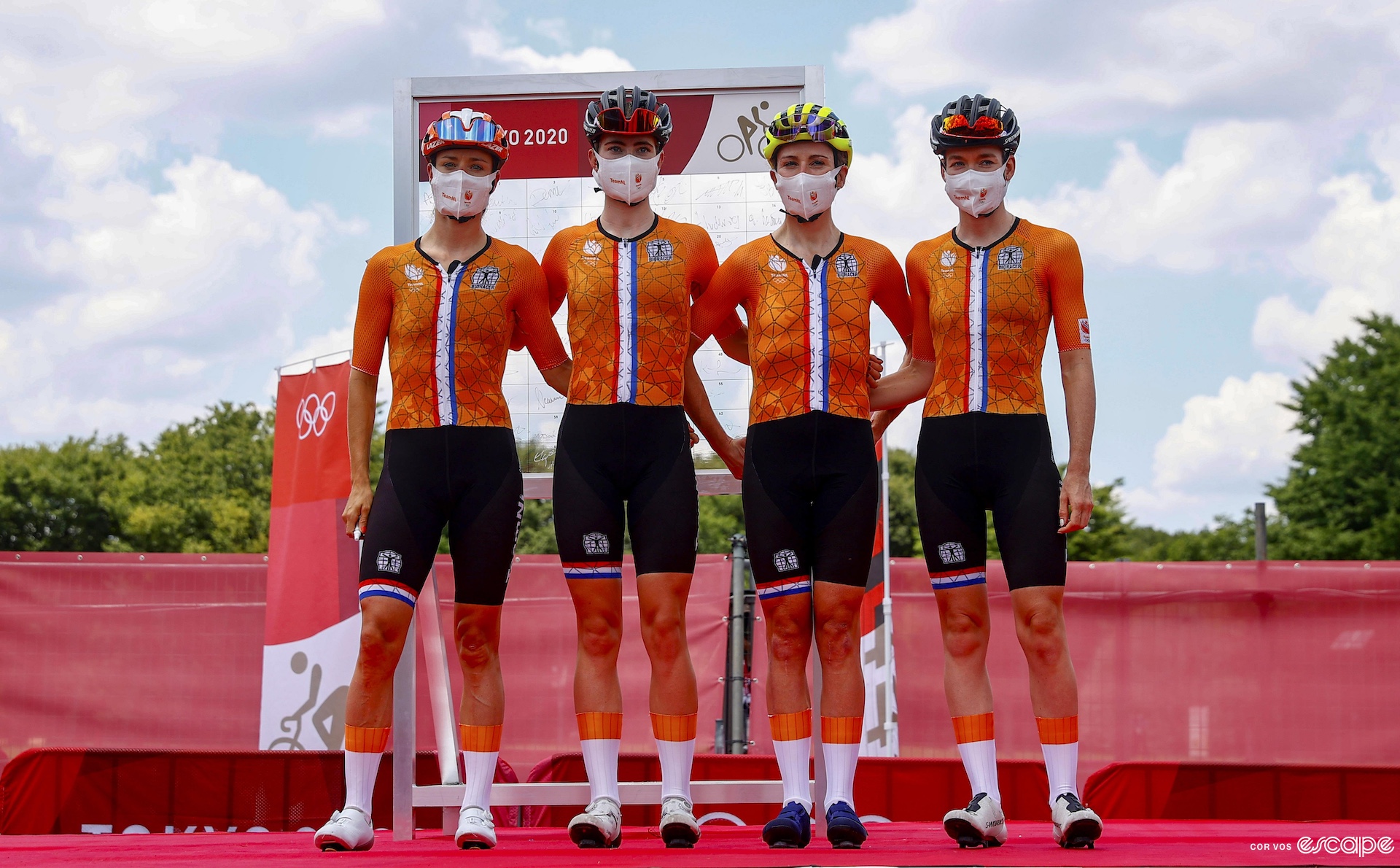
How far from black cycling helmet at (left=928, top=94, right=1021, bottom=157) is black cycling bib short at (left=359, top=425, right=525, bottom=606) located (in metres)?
1.98

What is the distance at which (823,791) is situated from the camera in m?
4.92

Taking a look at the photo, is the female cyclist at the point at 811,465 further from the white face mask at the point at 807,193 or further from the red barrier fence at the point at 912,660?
the red barrier fence at the point at 912,660

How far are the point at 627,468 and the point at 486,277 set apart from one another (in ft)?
A: 3.04

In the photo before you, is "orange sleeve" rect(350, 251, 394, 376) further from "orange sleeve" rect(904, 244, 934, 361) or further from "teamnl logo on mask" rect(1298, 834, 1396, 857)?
"teamnl logo on mask" rect(1298, 834, 1396, 857)

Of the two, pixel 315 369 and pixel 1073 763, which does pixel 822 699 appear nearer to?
pixel 1073 763

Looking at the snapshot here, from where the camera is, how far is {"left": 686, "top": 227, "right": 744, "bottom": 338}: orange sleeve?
5.00m

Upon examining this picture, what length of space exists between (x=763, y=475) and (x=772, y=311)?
612 mm

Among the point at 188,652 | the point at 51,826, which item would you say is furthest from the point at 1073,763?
the point at 188,652

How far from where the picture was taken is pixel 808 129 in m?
4.78

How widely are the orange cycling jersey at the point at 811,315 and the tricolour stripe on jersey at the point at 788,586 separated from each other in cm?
59

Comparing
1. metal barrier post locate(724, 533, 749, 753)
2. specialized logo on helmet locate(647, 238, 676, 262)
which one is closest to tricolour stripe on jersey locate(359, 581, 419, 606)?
specialized logo on helmet locate(647, 238, 676, 262)

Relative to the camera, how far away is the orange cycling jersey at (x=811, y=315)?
470 cm

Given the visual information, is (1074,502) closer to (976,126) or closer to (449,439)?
(976,126)

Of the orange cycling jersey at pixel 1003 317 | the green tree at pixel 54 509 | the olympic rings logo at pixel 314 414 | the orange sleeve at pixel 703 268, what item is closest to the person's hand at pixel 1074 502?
the orange cycling jersey at pixel 1003 317
